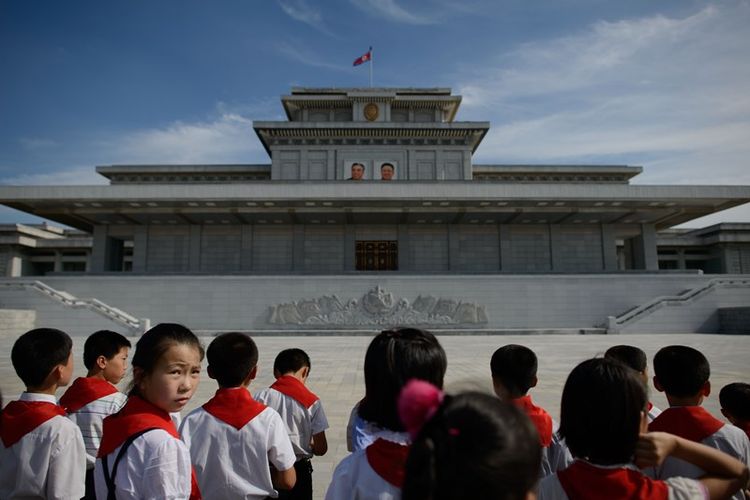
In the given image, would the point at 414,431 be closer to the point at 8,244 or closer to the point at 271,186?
the point at 271,186

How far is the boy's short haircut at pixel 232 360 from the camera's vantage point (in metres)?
2.50

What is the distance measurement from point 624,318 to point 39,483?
2318cm

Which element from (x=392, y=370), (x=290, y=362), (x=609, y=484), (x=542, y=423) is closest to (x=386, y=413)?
(x=392, y=370)

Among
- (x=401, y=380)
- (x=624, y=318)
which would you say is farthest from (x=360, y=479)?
(x=624, y=318)

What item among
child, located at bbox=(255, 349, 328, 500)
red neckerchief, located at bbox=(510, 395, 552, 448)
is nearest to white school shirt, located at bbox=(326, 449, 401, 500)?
red neckerchief, located at bbox=(510, 395, 552, 448)

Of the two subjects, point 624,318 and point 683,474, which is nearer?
point 683,474

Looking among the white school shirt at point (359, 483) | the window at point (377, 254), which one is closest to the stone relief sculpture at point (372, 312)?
the window at point (377, 254)

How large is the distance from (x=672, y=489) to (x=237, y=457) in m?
1.83

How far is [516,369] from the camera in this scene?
9.14 feet

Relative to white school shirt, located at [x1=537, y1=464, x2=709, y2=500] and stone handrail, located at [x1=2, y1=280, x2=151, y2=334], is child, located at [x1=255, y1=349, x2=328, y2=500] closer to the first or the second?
white school shirt, located at [x1=537, y1=464, x2=709, y2=500]

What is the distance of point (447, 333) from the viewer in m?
21.7

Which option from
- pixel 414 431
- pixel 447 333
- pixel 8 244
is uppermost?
pixel 8 244

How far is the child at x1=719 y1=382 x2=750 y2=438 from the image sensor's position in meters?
2.68

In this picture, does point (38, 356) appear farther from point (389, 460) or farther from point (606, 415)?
point (606, 415)
